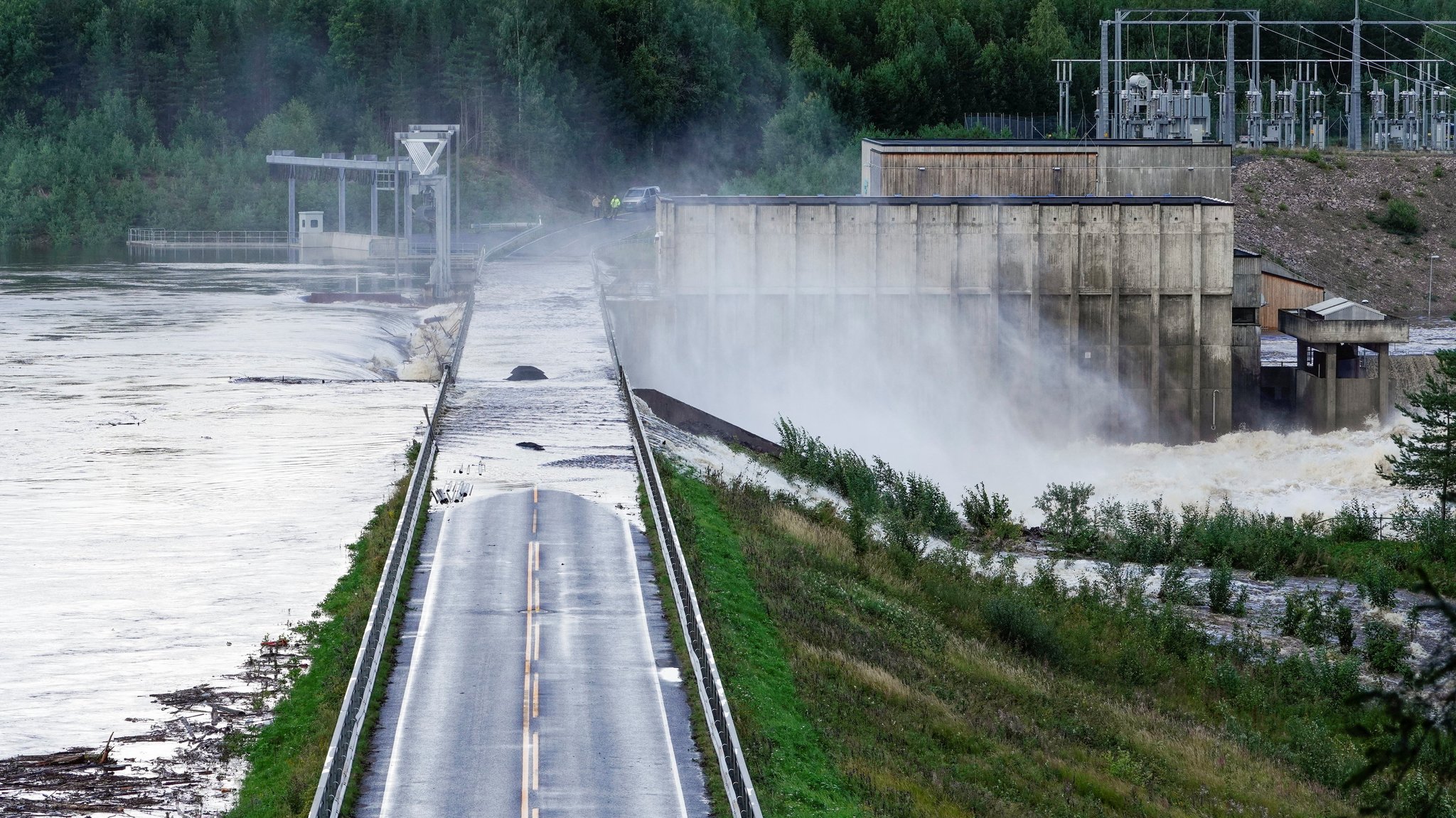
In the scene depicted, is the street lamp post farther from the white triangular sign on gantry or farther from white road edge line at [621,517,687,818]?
white road edge line at [621,517,687,818]

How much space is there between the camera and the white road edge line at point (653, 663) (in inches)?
916

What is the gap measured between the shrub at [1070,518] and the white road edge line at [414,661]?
18602 millimetres

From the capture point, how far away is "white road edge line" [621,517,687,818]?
23.3 metres

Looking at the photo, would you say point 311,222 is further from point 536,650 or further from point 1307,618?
Result: point 536,650

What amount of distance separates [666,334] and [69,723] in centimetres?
4255

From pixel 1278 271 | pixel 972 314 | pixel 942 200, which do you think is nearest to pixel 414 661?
pixel 972 314

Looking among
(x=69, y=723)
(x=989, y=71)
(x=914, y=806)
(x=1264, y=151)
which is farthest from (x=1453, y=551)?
(x=989, y=71)

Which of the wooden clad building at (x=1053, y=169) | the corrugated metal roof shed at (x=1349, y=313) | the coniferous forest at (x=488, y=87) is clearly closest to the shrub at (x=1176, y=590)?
the corrugated metal roof shed at (x=1349, y=313)

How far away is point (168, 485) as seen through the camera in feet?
155

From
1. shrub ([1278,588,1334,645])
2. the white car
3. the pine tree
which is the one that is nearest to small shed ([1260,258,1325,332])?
the pine tree

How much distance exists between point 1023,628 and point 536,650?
41.1 feet

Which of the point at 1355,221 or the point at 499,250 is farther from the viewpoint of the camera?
the point at 1355,221

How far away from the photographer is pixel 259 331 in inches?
3068

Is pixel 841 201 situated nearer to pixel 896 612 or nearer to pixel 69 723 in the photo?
pixel 896 612
